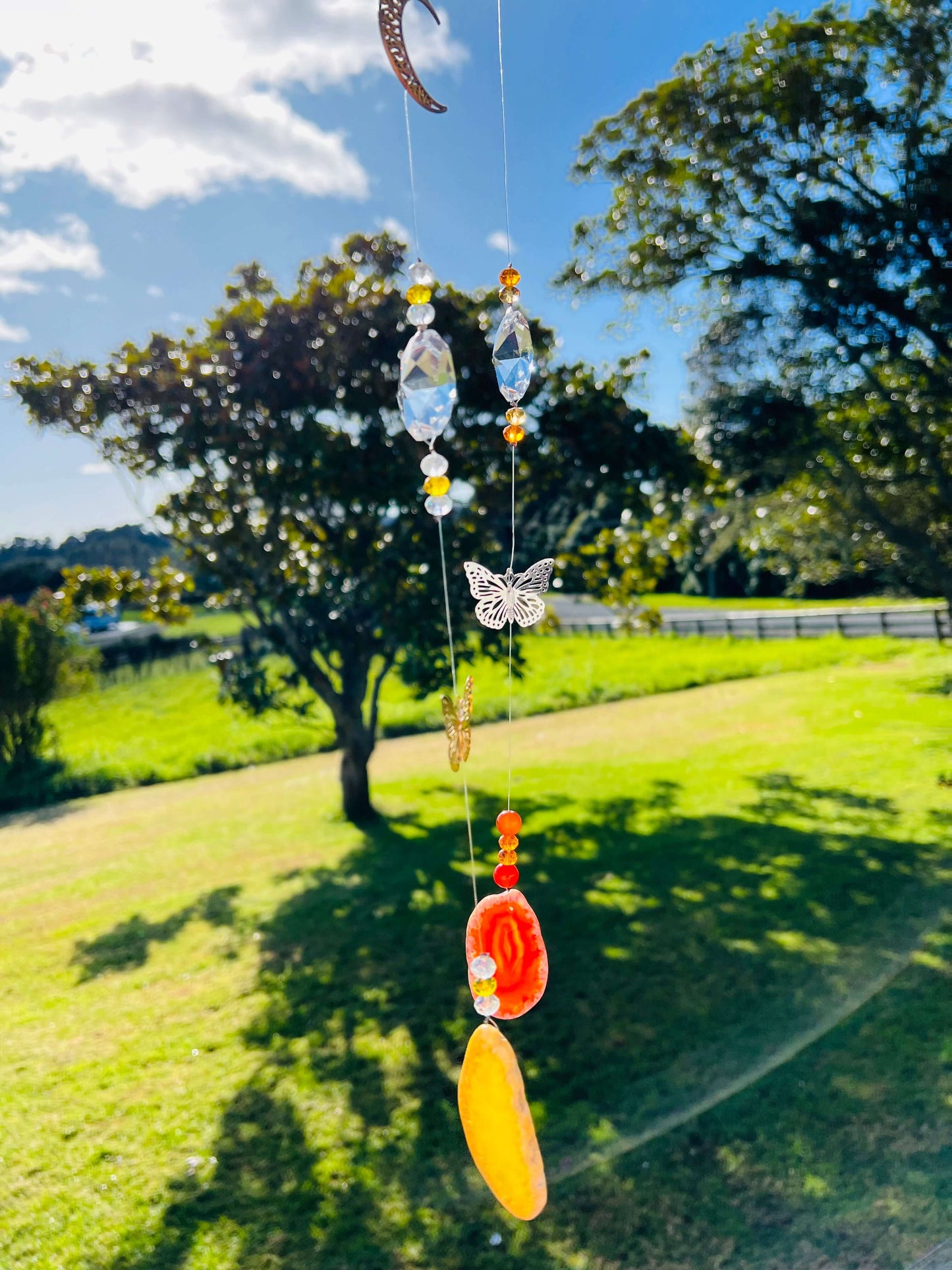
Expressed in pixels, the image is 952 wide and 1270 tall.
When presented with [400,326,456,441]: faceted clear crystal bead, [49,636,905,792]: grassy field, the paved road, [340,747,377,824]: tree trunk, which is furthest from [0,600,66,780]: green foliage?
[400,326,456,441]: faceted clear crystal bead

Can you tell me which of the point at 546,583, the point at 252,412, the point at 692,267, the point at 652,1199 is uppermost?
the point at 692,267

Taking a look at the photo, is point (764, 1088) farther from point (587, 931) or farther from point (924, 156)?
point (924, 156)

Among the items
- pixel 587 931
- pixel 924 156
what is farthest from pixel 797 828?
pixel 924 156

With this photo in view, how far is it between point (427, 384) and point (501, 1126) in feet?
4.25

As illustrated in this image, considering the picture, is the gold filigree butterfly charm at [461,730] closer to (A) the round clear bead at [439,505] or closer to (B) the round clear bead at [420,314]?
(A) the round clear bead at [439,505]

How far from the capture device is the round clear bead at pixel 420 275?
1770mm

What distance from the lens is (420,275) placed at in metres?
1.78

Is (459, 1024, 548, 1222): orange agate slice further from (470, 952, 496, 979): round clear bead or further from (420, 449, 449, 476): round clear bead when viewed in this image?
(420, 449, 449, 476): round clear bead

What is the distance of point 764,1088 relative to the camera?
14.1 feet

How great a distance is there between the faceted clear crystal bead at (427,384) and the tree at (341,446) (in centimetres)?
511

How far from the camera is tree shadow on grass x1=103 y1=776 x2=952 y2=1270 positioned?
11.7 feet

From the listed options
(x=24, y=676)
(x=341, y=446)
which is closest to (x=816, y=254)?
(x=341, y=446)

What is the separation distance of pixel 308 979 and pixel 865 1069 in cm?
320

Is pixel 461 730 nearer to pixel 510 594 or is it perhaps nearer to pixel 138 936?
pixel 510 594
